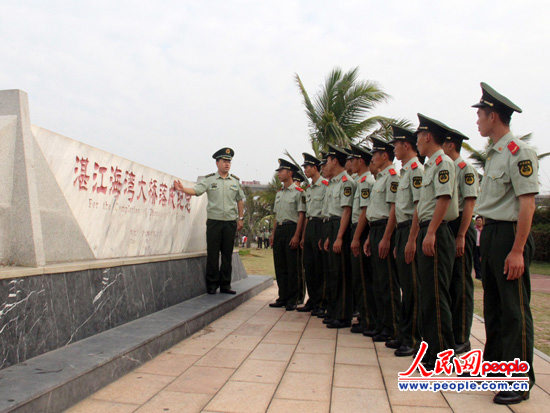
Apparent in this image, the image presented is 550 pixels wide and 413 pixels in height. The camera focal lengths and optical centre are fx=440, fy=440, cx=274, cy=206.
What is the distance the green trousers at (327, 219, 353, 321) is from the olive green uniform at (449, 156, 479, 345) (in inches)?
47.8

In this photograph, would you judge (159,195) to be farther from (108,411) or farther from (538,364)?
(538,364)

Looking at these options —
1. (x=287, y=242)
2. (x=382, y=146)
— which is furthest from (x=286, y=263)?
(x=382, y=146)

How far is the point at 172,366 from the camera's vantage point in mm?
3055

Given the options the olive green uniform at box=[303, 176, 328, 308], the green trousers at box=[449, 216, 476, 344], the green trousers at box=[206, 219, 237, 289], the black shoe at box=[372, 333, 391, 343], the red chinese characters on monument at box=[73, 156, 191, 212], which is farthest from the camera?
the green trousers at box=[206, 219, 237, 289]

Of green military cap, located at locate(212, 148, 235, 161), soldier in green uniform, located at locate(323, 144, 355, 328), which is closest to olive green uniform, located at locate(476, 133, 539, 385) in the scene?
soldier in green uniform, located at locate(323, 144, 355, 328)

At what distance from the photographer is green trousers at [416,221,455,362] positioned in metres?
2.89

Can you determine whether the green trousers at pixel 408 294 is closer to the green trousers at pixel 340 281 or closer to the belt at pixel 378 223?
the belt at pixel 378 223

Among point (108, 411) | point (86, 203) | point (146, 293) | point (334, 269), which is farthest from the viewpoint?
point (334, 269)

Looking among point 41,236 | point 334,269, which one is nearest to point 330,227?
point 334,269

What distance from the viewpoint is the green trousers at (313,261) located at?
5.02 m

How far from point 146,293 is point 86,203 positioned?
3.31 feet

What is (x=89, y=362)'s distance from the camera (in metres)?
2.57

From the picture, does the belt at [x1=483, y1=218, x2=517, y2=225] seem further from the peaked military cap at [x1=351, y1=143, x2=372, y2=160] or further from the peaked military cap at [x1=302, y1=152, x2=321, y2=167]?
the peaked military cap at [x1=302, y1=152, x2=321, y2=167]

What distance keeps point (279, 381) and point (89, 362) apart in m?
1.15
